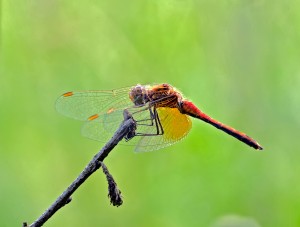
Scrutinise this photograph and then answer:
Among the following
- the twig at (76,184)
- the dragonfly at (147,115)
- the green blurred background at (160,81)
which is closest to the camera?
the twig at (76,184)

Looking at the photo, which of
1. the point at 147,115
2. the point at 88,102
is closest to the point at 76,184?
the point at 147,115

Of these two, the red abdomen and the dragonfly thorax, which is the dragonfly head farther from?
the red abdomen

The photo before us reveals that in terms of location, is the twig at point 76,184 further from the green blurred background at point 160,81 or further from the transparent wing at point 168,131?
the green blurred background at point 160,81

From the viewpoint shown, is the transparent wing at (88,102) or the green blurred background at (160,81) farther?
the green blurred background at (160,81)

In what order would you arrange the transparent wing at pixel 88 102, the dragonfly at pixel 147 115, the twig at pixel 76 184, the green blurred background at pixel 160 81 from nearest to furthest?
the twig at pixel 76 184
the dragonfly at pixel 147 115
the transparent wing at pixel 88 102
the green blurred background at pixel 160 81

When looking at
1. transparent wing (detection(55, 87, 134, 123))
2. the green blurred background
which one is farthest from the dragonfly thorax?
the green blurred background

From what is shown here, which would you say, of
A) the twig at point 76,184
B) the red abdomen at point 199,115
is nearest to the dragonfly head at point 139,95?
the red abdomen at point 199,115

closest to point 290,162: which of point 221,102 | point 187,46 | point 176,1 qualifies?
point 221,102

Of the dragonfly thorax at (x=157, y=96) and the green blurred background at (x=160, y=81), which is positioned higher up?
the green blurred background at (x=160, y=81)
